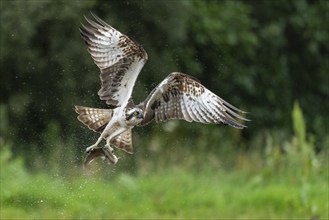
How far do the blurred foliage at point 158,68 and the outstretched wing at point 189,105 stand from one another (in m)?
3.04

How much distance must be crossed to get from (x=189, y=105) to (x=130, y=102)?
408 mm

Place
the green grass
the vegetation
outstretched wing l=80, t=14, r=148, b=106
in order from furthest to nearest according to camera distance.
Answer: the vegetation, the green grass, outstretched wing l=80, t=14, r=148, b=106

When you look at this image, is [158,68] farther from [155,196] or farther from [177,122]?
[155,196]

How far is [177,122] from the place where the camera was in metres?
14.3

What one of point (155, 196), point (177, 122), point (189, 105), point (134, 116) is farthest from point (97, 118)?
point (177, 122)

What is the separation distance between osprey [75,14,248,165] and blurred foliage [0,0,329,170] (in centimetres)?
289

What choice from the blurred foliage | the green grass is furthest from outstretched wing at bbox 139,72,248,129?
the blurred foliage

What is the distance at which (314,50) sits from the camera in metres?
16.8

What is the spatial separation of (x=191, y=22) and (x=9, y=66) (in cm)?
256

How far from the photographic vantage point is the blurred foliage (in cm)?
1299

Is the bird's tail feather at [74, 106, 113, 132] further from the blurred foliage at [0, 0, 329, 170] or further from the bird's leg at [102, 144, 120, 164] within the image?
the blurred foliage at [0, 0, 329, 170]

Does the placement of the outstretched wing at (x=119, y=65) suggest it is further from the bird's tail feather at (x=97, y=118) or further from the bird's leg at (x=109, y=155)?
the bird's leg at (x=109, y=155)

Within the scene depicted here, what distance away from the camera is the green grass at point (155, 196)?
1041 centimetres

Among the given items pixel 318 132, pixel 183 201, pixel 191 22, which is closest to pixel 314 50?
pixel 318 132
